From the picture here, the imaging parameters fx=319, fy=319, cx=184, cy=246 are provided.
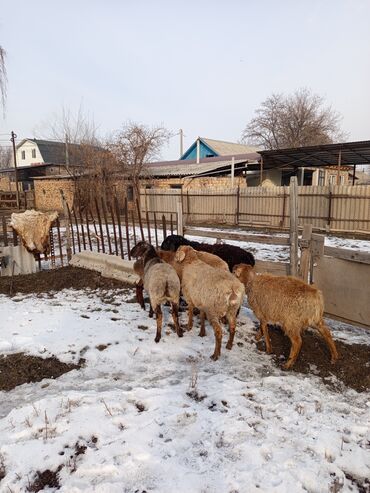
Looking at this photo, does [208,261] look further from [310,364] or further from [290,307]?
[310,364]

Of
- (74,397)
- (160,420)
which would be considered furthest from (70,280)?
(160,420)

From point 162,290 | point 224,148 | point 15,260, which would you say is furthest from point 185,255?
point 224,148

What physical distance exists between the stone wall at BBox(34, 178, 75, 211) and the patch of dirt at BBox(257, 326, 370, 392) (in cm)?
2767

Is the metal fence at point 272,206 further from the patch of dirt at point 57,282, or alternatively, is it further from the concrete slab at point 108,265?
the patch of dirt at point 57,282

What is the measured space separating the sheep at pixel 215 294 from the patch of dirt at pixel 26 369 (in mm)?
1765

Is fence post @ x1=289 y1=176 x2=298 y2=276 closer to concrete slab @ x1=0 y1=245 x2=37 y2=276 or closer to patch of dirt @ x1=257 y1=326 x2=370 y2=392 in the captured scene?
patch of dirt @ x1=257 y1=326 x2=370 y2=392

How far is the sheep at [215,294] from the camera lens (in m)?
4.10

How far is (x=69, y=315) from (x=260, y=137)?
158 feet

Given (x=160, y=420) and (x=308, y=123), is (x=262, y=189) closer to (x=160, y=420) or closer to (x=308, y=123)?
(x=160, y=420)

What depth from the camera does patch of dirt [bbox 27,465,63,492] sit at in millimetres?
2203

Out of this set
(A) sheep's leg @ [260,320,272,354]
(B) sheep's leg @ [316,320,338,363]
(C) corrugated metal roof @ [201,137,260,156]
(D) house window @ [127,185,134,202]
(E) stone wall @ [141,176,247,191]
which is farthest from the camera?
(C) corrugated metal roof @ [201,137,260,156]

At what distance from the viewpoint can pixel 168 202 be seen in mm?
23141

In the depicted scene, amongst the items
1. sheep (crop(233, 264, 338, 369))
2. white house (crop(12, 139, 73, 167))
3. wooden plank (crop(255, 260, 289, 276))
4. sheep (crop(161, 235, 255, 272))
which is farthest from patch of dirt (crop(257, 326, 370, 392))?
white house (crop(12, 139, 73, 167))

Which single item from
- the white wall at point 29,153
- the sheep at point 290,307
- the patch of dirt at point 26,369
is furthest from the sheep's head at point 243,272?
the white wall at point 29,153
